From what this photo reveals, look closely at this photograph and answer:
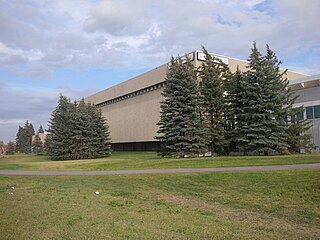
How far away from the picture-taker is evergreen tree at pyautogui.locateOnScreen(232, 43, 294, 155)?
96.3 ft

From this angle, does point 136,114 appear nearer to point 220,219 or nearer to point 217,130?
point 217,130

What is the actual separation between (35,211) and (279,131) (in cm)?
2513

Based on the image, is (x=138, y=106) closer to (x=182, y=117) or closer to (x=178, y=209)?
(x=182, y=117)

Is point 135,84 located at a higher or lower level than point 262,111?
higher

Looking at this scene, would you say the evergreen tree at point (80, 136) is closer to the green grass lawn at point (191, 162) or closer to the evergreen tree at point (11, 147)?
the green grass lawn at point (191, 162)

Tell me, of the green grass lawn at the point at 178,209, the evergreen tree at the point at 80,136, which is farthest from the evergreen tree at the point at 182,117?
the evergreen tree at the point at 80,136

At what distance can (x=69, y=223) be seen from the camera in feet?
23.8

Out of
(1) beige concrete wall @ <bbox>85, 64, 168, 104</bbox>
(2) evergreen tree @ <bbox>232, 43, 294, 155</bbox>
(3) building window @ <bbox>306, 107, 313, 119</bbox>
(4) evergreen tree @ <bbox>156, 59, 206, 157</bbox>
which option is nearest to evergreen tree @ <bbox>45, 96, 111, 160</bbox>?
(1) beige concrete wall @ <bbox>85, 64, 168, 104</bbox>

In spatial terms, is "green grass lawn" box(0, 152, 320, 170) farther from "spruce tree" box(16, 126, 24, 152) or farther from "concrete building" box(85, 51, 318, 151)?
"spruce tree" box(16, 126, 24, 152)

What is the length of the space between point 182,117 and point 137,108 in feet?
101

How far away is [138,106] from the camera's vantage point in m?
59.3

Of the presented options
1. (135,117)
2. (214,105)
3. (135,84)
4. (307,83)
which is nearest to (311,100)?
(307,83)

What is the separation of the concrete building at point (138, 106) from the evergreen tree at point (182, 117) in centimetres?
1495

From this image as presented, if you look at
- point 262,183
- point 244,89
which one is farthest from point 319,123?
point 262,183
